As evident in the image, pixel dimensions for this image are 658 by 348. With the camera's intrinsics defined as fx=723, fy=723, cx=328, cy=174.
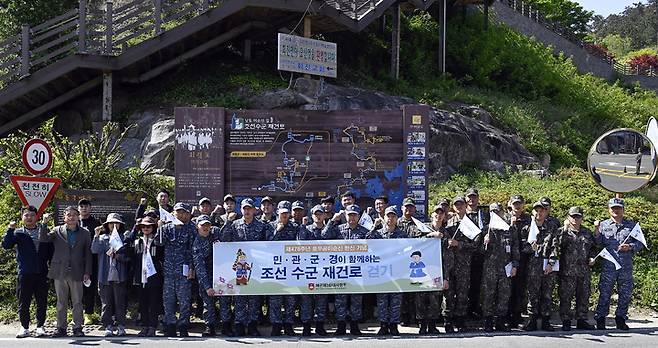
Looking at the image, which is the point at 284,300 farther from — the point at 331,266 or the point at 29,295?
the point at 29,295

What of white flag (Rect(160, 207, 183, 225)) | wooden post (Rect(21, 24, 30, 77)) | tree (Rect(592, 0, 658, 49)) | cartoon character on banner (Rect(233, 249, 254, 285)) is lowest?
cartoon character on banner (Rect(233, 249, 254, 285))

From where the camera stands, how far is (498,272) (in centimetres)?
1017

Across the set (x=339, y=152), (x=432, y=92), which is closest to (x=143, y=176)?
(x=339, y=152)

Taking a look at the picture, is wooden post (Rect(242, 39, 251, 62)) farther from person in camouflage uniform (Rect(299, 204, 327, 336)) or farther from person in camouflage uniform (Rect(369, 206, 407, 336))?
person in camouflage uniform (Rect(369, 206, 407, 336))

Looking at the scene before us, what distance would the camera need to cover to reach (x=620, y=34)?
97.2 metres

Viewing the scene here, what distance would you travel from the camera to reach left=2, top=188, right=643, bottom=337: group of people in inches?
389

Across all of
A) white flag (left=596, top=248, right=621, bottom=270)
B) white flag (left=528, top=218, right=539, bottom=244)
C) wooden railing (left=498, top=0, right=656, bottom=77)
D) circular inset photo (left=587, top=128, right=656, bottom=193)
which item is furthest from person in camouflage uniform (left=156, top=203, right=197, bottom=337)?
wooden railing (left=498, top=0, right=656, bottom=77)

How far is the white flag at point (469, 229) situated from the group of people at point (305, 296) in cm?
9

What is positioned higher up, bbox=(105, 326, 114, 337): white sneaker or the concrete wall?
the concrete wall

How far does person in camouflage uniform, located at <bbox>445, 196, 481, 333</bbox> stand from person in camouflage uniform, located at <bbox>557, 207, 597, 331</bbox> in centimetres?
127

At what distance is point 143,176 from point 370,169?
489cm

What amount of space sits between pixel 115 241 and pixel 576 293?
6.50 m

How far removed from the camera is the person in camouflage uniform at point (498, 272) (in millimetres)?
10125

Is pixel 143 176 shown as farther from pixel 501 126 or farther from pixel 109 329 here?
pixel 501 126
